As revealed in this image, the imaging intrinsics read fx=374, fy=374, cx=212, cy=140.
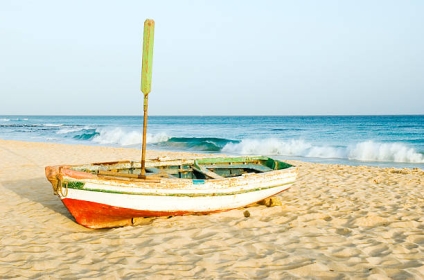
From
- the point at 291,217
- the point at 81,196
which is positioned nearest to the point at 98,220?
the point at 81,196

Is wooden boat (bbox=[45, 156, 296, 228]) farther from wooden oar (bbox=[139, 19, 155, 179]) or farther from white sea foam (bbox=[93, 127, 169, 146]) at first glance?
white sea foam (bbox=[93, 127, 169, 146])

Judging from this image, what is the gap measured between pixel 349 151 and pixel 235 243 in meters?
16.4

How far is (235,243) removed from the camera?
488 cm

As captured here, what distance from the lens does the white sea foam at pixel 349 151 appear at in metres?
18.3

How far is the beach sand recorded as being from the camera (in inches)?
158

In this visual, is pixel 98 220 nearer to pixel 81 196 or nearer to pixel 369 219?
pixel 81 196

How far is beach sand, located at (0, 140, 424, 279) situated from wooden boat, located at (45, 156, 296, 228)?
8.0 inches

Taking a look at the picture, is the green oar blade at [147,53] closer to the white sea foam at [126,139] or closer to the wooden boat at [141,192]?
the wooden boat at [141,192]

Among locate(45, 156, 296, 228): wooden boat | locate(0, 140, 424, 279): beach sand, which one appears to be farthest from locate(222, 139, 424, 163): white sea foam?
locate(45, 156, 296, 228): wooden boat

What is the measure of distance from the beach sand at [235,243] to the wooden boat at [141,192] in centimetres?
20

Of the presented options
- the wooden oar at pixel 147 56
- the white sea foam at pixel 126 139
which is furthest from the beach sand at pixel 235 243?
the white sea foam at pixel 126 139

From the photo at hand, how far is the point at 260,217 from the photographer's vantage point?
6.26 metres

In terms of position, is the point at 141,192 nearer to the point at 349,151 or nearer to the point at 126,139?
the point at 349,151

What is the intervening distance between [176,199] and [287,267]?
7.22 ft
